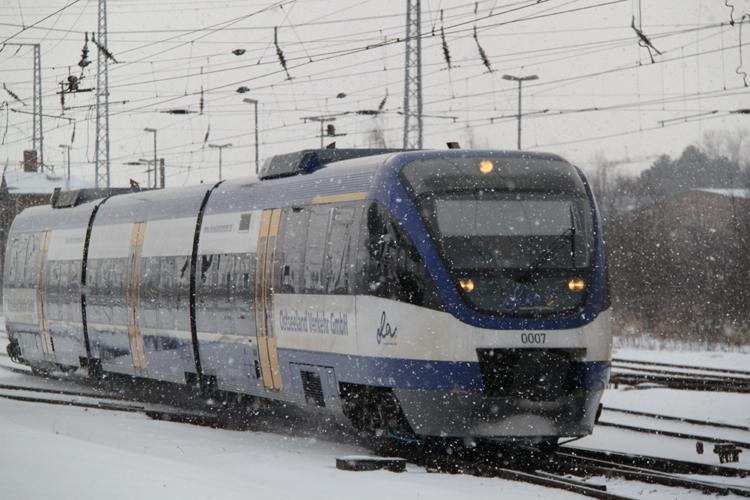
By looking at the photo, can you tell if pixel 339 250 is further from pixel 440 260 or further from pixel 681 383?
pixel 681 383

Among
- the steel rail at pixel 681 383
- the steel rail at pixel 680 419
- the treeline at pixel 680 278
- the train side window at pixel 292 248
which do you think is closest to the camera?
the train side window at pixel 292 248

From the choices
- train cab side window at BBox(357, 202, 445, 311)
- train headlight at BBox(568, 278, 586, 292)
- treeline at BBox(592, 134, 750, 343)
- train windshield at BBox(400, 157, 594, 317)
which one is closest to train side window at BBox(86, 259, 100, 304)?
train cab side window at BBox(357, 202, 445, 311)

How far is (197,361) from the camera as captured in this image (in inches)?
557

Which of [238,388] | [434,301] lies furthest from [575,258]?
[238,388]

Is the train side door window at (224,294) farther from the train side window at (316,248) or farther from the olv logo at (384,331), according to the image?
the olv logo at (384,331)

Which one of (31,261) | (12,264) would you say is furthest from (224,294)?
(12,264)

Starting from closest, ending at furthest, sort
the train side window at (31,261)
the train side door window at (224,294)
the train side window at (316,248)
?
the train side window at (316,248)
the train side door window at (224,294)
the train side window at (31,261)

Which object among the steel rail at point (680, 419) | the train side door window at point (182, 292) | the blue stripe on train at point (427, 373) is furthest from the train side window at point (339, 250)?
the steel rail at point (680, 419)

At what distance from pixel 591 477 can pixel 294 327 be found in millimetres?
4171

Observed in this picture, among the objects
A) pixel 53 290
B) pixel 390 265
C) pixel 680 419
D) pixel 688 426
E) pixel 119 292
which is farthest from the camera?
pixel 53 290

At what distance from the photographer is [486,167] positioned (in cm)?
1032

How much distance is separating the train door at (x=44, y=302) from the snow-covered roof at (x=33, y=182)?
63356mm

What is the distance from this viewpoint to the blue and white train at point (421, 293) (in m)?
9.50

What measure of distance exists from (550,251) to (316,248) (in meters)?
2.93
